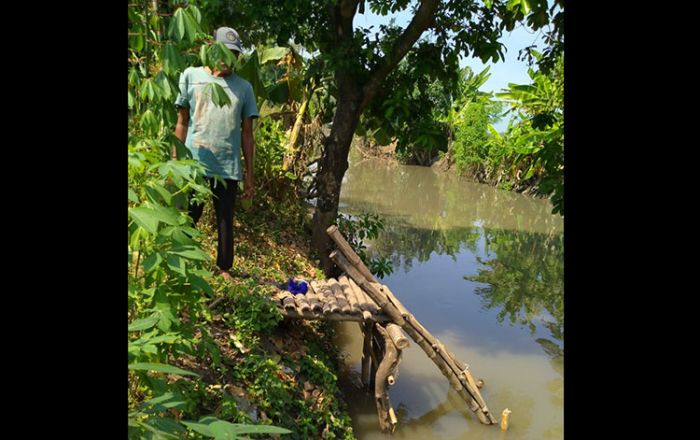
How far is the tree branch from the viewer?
20.0 ft

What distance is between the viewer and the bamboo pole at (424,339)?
4805 mm

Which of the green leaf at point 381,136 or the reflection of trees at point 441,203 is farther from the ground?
the green leaf at point 381,136

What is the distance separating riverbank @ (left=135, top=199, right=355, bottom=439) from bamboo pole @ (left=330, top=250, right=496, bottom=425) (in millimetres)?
Answer: 580

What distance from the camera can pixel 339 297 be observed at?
479 centimetres

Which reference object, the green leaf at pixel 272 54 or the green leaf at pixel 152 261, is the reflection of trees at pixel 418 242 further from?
the green leaf at pixel 152 261

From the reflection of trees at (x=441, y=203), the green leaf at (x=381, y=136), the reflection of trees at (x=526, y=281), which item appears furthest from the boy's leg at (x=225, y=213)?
the reflection of trees at (x=441, y=203)

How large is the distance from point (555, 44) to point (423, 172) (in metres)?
20.3

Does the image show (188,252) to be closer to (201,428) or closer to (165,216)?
(165,216)

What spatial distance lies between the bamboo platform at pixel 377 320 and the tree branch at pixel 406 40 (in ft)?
6.79

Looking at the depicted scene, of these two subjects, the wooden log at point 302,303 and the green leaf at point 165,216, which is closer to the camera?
the green leaf at point 165,216
